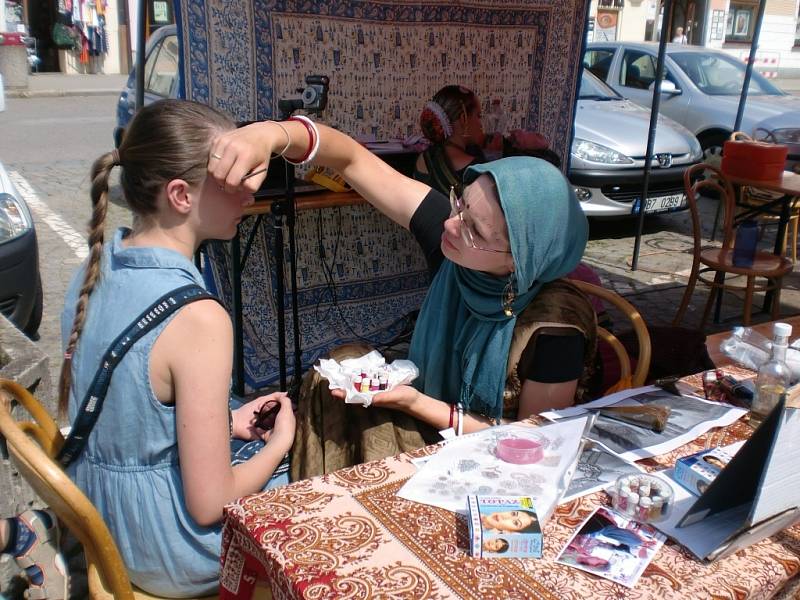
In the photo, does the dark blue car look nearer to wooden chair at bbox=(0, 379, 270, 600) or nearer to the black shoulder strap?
the black shoulder strap


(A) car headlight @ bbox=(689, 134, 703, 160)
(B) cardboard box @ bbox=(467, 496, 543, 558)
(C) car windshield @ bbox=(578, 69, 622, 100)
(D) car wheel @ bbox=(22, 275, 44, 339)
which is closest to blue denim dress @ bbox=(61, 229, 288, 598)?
(B) cardboard box @ bbox=(467, 496, 543, 558)

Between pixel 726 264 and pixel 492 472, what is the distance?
145 inches

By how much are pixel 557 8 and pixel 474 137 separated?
1.26 metres

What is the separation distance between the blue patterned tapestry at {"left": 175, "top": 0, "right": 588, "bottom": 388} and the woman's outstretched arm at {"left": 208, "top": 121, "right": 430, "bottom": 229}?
1687mm

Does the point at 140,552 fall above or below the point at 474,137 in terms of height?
below

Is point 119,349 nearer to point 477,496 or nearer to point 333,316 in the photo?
point 477,496

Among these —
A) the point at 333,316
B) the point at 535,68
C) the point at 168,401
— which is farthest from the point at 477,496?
the point at 535,68

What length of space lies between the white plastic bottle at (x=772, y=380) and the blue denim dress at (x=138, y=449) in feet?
4.29

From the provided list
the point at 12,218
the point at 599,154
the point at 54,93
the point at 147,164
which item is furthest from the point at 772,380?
the point at 54,93

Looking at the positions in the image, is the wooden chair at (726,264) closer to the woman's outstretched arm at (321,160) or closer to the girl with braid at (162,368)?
the woman's outstretched arm at (321,160)

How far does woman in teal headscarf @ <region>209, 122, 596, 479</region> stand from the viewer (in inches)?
72.2

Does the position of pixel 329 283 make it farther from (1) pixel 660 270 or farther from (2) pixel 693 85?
(2) pixel 693 85

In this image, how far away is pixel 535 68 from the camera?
5344 mm

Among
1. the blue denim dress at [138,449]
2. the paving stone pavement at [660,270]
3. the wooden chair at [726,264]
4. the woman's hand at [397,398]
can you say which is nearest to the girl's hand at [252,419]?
the woman's hand at [397,398]
